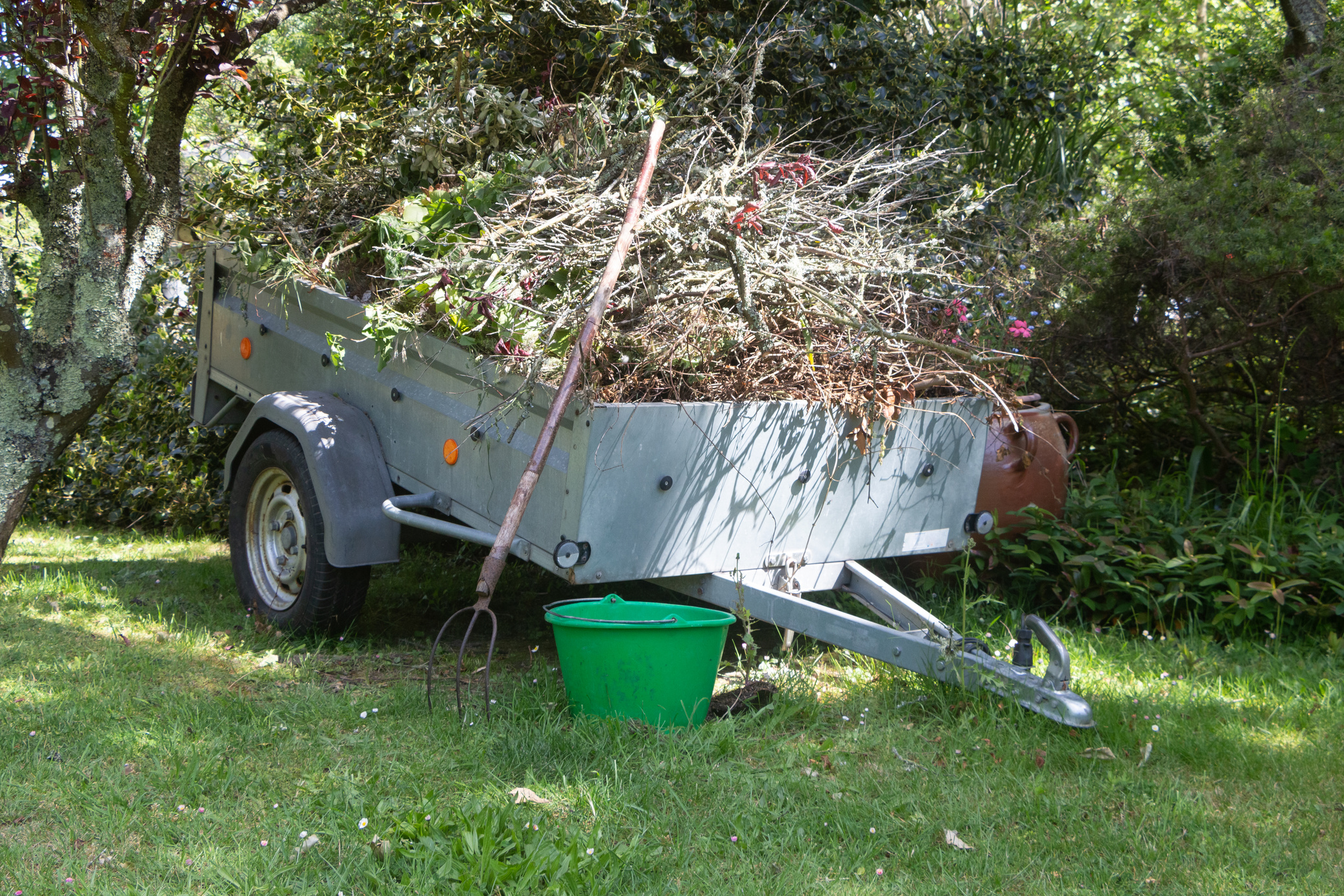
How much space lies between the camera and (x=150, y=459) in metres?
7.15

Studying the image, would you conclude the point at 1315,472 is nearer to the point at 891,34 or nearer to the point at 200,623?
the point at 891,34

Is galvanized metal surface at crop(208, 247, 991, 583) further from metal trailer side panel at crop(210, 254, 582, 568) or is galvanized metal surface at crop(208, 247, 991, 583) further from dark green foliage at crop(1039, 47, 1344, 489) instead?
dark green foliage at crop(1039, 47, 1344, 489)

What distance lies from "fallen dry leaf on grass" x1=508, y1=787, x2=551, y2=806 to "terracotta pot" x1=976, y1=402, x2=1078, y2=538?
224cm

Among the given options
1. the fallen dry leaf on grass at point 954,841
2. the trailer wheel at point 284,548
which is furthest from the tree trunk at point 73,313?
the fallen dry leaf on grass at point 954,841

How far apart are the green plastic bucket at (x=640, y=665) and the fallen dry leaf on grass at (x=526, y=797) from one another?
0.45 meters

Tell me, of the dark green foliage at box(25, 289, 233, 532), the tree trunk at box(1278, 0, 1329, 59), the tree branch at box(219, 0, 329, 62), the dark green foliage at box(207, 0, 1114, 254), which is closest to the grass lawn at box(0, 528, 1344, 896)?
the dark green foliage at box(207, 0, 1114, 254)

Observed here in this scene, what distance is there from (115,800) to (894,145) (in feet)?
15.2

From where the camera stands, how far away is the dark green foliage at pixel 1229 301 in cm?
473

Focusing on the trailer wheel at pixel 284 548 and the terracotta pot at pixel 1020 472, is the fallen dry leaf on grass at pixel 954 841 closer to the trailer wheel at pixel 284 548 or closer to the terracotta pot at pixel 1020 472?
the terracotta pot at pixel 1020 472

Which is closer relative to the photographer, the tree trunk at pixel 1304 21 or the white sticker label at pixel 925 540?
the white sticker label at pixel 925 540

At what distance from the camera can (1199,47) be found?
501 inches

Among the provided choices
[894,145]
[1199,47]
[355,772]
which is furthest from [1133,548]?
[1199,47]

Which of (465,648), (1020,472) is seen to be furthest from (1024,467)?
(465,648)

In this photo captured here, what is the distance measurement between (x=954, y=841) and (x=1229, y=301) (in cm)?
356
